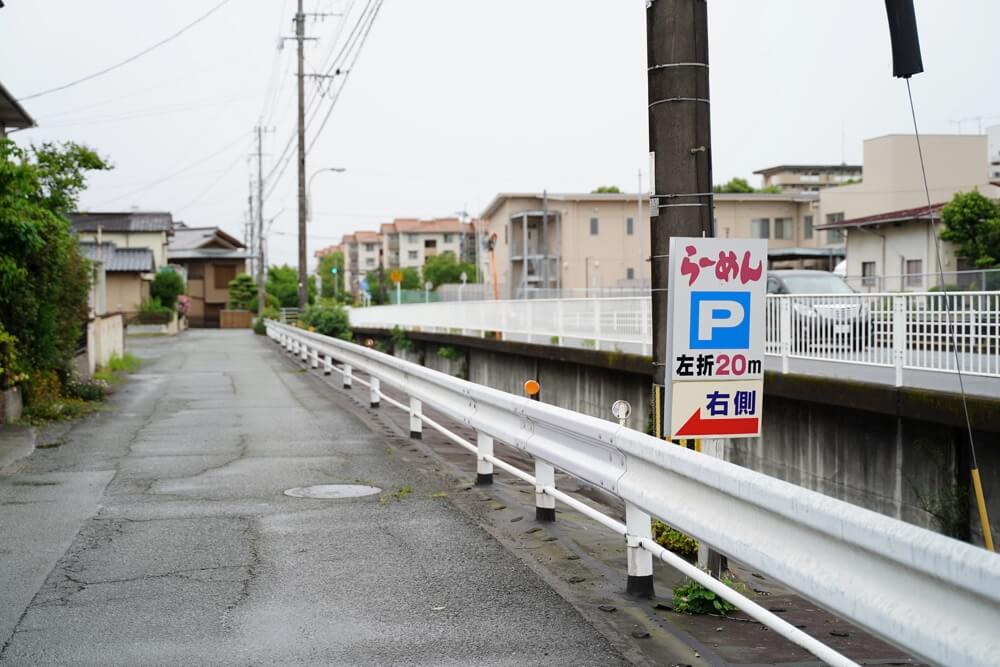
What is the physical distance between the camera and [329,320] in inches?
1494

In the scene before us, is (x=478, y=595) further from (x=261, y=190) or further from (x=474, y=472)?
(x=261, y=190)

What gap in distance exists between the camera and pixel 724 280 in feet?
18.2

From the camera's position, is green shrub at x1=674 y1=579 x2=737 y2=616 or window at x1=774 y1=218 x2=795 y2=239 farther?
window at x1=774 y1=218 x2=795 y2=239

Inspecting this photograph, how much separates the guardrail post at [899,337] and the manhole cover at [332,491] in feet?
15.7

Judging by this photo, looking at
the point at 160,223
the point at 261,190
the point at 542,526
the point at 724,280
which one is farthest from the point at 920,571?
the point at 261,190

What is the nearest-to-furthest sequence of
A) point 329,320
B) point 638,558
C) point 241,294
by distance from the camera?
point 638,558, point 329,320, point 241,294

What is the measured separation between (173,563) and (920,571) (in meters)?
4.72

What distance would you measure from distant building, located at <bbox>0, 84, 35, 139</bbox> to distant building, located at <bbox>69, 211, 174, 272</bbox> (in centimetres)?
4565

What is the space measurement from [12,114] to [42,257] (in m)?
8.97

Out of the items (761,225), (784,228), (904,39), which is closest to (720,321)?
(904,39)

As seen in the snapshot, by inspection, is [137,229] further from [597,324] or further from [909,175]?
[597,324]

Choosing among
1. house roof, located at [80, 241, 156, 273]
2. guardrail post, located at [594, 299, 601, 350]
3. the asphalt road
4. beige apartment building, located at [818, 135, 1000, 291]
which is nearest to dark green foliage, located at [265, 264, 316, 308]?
house roof, located at [80, 241, 156, 273]

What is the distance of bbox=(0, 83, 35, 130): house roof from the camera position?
21098 mm

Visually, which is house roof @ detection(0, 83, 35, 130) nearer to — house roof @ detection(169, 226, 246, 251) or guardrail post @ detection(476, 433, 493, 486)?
guardrail post @ detection(476, 433, 493, 486)
